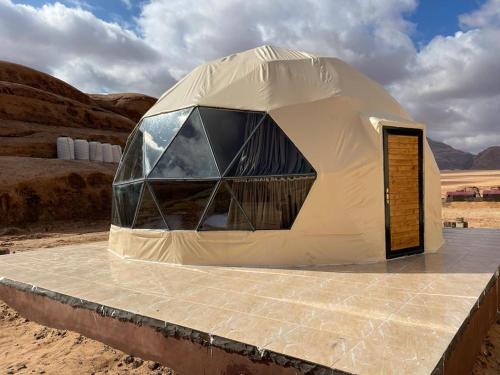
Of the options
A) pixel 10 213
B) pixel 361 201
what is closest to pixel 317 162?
pixel 361 201

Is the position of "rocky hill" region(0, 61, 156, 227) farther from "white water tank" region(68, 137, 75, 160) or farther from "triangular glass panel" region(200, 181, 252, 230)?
"triangular glass panel" region(200, 181, 252, 230)

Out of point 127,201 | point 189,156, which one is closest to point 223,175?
point 189,156

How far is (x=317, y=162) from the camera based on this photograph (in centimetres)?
674

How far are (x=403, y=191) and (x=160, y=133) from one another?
4942 mm

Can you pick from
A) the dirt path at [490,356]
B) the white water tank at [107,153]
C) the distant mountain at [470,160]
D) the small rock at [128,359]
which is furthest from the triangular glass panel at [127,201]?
the distant mountain at [470,160]

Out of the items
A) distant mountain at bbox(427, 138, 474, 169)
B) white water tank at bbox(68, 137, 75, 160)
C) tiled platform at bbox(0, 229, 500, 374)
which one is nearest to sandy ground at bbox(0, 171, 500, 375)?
tiled platform at bbox(0, 229, 500, 374)

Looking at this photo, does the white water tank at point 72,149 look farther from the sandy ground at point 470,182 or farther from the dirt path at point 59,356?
the sandy ground at point 470,182

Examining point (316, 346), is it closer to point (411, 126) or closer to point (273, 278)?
point (273, 278)

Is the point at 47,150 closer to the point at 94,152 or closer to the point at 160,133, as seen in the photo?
the point at 94,152

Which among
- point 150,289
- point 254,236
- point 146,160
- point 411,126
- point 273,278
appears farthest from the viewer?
point 146,160

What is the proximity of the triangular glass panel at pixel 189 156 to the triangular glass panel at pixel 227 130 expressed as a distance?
0.43 ft

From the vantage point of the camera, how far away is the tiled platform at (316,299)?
3324 mm

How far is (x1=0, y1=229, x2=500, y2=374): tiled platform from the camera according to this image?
3.32 meters

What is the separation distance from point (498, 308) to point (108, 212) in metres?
21.2
